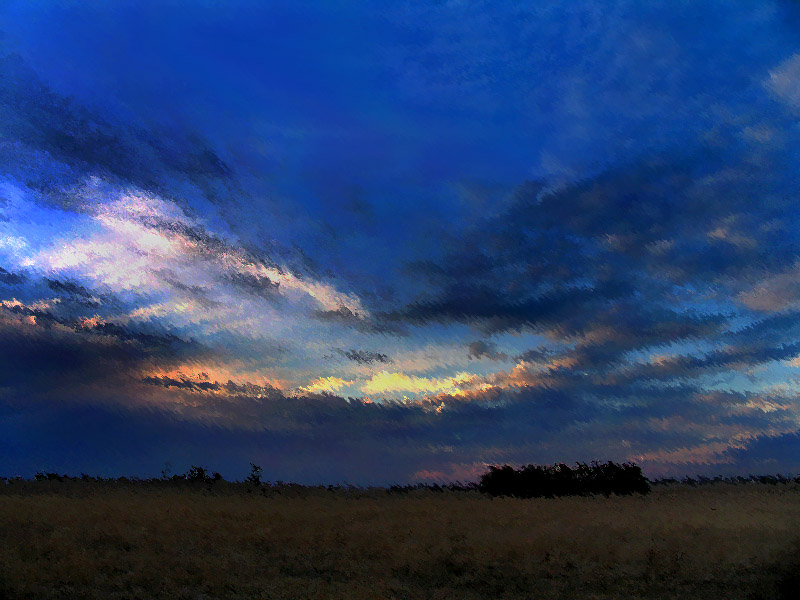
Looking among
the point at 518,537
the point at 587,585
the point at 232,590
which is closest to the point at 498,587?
the point at 587,585

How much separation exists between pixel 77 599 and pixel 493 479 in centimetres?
3371

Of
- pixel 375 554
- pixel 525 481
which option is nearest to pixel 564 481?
pixel 525 481

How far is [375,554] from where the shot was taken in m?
16.5

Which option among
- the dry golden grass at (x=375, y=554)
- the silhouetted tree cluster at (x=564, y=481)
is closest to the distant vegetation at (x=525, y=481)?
the silhouetted tree cluster at (x=564, y=481)

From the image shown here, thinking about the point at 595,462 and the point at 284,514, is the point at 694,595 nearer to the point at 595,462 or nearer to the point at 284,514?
the point at 284,514

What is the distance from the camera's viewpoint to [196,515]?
21.2 m

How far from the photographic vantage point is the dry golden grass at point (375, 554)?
13.5 meters

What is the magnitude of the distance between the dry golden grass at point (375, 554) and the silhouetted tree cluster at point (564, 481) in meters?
17.9

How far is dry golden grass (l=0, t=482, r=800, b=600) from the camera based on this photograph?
44.4 ft

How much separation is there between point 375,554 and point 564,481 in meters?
28.4

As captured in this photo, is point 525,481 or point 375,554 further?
point 525,481

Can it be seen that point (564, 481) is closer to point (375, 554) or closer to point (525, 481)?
point (525, 481)

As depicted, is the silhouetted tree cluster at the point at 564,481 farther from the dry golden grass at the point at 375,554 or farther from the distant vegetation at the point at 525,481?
the dry golden grass at the point at 375,554

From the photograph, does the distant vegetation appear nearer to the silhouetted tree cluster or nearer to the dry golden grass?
the silhouetted tree cluster
